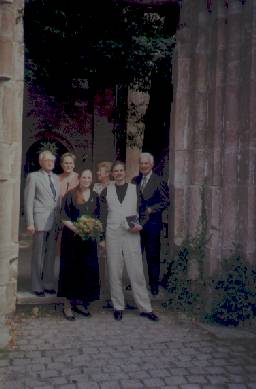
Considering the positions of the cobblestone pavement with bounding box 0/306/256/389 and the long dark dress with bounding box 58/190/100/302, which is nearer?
the cobblestone pavement with bounding box 0/306/256/389

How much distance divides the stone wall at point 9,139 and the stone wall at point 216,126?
6.62ft

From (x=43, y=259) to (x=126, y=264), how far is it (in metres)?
1.32

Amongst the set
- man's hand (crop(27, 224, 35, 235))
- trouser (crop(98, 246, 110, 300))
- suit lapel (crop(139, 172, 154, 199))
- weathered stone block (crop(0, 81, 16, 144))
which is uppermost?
weathered stone block (crop(0, 81, 16, 144))

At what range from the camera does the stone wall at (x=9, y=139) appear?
5941 millimetres

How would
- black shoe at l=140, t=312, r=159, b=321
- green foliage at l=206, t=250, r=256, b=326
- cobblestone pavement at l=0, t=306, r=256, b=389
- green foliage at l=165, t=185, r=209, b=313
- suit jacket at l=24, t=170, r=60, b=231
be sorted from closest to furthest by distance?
cobblestone pavement at l=0, t=306, r=256, b=389
green foliage at l=206, t=250, r=256, b=326
black shoe at l=140, t=312, r=159, b=321
green foliage at l=165, t=185, r=209, b=313
suit jacket at l=24, t=170, r=60, b=231

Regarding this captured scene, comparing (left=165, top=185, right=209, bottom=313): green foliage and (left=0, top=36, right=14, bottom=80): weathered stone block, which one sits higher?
(left=0, top=36, right=14, bottom=80): weathered stone block

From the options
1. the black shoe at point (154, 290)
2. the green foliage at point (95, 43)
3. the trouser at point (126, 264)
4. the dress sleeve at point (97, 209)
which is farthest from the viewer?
the green foliage at point (95, 43)

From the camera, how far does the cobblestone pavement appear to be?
433 centimetres

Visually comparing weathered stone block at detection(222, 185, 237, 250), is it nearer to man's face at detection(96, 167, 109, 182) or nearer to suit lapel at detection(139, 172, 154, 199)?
suit lapel at detection(139, 172, 154, 199)

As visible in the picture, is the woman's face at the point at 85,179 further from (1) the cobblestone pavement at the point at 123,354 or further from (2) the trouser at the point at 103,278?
(1) the cobblestone pavement at the point at 123,354

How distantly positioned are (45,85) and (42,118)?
7.60ft

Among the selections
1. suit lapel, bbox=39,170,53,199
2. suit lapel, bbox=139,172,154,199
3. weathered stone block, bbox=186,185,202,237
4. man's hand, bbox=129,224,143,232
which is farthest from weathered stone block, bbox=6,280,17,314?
weathered stone block, bbox=186,185,202,237

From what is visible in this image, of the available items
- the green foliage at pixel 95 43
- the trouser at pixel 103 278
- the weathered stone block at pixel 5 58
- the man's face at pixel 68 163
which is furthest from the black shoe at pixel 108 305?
the green foliage at pixel 95 43

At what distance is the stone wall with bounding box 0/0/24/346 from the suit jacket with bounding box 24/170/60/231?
17.6 inches
